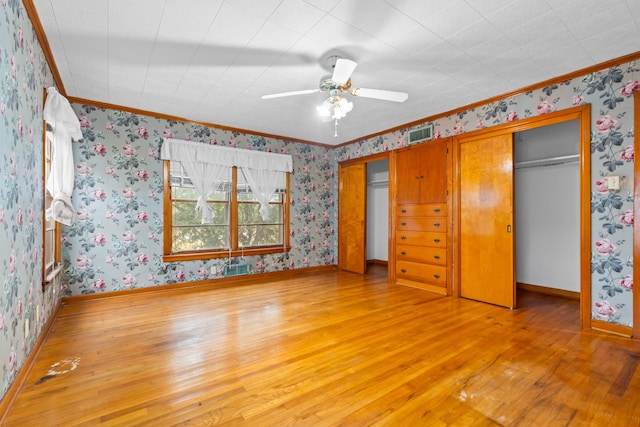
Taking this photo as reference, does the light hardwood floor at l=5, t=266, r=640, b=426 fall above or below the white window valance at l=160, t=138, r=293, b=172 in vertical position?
below

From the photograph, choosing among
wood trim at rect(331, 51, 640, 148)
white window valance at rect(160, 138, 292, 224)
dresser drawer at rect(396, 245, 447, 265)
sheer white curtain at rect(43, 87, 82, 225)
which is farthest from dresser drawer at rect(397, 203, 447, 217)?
sheer white curtain at rect(43, 87, 82, 225)

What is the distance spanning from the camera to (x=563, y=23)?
86.0 inches

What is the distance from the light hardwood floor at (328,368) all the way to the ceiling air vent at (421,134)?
2398mm

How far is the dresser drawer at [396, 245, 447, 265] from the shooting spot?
4172 millimetres

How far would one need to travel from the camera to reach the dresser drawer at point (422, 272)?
4152mm

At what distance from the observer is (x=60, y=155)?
2662 millimetres

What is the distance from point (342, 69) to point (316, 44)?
384 millimetres

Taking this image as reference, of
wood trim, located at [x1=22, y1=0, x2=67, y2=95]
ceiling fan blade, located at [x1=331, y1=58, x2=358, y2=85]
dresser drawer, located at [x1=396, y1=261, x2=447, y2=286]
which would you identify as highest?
wood trim, located at [x1=22, y1=0, x2=67, y2=95]

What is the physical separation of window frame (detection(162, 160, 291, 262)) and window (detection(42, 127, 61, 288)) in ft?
3.82

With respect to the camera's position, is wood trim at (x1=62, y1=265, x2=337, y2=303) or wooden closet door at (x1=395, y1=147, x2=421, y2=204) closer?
wood trim at (x1=62, y1=265, x2=337, y2=303)

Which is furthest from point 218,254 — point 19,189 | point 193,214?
point 19,189

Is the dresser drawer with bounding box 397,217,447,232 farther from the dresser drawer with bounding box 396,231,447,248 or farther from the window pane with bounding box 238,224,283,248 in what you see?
the window pane with bounding box 238,224,283,248

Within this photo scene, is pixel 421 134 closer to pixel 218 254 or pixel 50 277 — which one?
pixel 218 254

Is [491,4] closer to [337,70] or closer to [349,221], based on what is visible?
[337,70]
